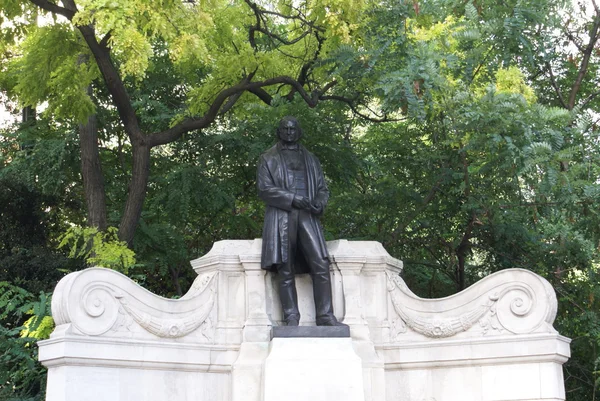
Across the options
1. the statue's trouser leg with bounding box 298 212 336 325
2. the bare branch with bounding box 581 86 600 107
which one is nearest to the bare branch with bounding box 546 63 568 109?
the bare branch with bounding box 581 86 600 107

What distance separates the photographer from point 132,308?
11.0m

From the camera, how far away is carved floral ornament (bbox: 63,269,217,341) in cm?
1059

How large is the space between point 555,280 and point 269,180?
6.13 metres

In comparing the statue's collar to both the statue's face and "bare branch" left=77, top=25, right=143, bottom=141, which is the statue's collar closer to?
the statue's face

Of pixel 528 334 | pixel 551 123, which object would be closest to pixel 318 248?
pixel 528 334

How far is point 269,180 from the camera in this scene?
1194cm

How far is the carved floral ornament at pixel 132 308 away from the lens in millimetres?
10594

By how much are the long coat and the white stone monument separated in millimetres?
305

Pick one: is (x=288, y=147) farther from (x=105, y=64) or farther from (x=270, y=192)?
(x=105, y=64)

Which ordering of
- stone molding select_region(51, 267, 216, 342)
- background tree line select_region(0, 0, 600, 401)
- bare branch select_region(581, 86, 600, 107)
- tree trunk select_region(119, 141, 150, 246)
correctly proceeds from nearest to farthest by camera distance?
1. stone molding select_region(51, 267, 216, 342)
2. background tree line select_region(0, 0, 600, 401)
3. tree trunk select_region(119, 141, 150, 246)
4. bare branch select_region(581, 86, 600, 107)

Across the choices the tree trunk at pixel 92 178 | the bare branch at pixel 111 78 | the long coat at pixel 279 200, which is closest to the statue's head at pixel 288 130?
the long coat at pixel 279 200

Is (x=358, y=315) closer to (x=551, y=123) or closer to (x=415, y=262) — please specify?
(x=551, y=123)

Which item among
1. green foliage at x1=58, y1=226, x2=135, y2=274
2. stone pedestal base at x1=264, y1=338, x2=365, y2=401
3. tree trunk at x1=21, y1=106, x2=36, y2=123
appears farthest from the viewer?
tree trunk at x1=21, y1=106, x2=36, y2=123

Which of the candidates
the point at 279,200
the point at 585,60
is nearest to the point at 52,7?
the point at 279,200
